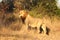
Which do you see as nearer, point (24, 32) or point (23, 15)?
point (24, 32)

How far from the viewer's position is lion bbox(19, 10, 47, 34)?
9.18 m

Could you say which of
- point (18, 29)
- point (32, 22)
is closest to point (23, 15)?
point (32, 22)

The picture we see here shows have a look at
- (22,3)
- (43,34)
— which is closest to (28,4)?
(22,3)

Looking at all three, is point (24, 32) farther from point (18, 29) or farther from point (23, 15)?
point (23, 15)

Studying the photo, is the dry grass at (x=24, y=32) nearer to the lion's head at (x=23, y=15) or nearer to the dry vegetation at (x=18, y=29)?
the dry vegetation at (x=18, y=29)

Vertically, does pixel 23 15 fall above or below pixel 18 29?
above

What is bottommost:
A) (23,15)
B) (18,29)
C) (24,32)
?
(24,32)

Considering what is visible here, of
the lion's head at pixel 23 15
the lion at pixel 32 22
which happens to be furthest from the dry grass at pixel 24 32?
the lion's head at pixel 23 15

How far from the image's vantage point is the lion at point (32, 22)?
918 centimetres

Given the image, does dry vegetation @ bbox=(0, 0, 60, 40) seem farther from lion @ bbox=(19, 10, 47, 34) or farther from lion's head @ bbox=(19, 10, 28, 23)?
lion's head @ bbox=(19, 10, 28, 23)

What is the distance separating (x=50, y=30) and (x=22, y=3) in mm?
2436

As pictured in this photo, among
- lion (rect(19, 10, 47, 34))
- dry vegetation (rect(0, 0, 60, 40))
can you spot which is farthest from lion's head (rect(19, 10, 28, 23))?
dry vegetation (rect(0, 0, 60, 40))

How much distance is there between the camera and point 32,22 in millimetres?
9523

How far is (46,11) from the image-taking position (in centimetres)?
1091
